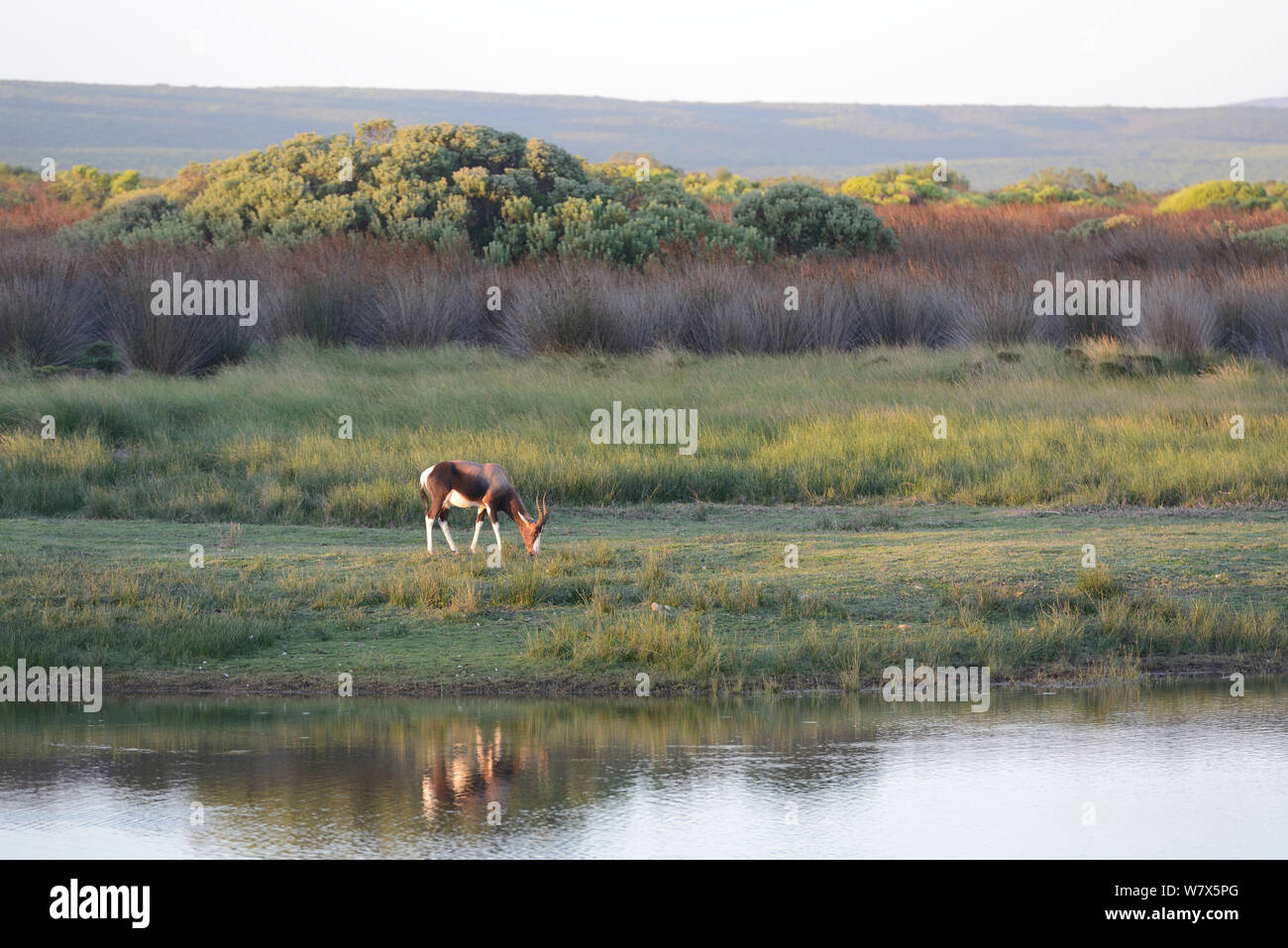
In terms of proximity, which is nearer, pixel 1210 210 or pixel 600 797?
pixel 600 797

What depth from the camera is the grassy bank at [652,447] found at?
1576cm

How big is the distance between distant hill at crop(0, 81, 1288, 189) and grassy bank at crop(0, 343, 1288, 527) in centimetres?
9523

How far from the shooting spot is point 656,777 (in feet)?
26.2

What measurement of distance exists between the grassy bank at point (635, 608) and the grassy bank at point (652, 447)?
1.84m

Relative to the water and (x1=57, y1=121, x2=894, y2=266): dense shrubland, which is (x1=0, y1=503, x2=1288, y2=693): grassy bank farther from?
(x1=57, y1=121, x2=894, y2=266): dense shrubland

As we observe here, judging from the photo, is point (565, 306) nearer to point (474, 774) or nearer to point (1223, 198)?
point (474, 774)

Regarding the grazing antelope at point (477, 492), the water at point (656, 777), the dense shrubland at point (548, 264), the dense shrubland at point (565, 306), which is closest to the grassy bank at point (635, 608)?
the grazing antelope at point (477, 492)

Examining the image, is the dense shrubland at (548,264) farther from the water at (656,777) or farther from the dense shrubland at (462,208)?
the water at (656,777)

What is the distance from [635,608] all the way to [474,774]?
10.8 ft

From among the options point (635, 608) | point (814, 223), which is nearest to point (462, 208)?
point (814, 223)

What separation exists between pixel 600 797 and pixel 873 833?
1319mm
